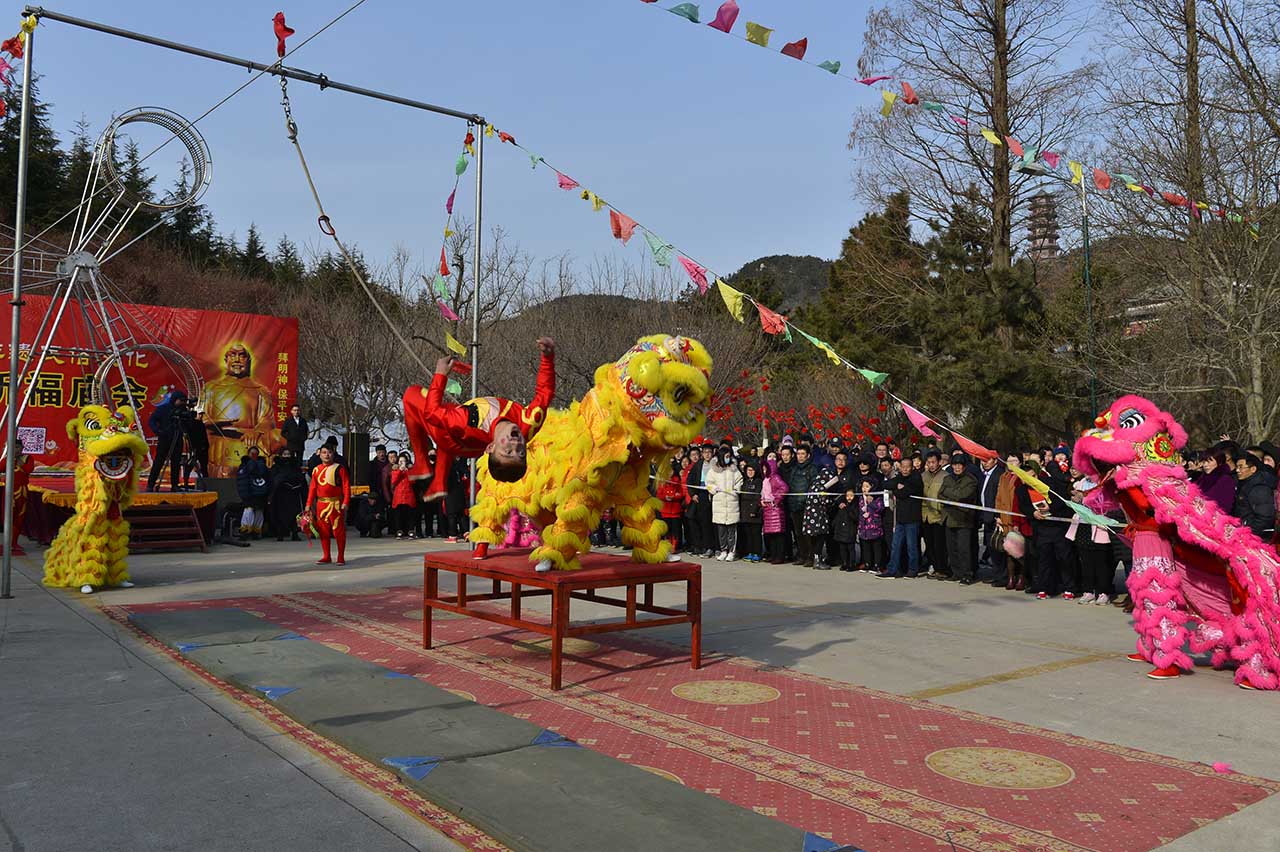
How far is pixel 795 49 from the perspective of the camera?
661cm

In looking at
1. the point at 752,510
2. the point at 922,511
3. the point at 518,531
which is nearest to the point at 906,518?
the point at 922,511

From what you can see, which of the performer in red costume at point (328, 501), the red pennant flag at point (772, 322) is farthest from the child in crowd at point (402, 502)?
the red pennant flag at point (772, 322)

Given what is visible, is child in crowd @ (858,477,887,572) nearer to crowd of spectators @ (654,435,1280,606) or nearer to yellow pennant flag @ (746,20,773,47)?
crowd of spectators @ (654,435,1280,606)

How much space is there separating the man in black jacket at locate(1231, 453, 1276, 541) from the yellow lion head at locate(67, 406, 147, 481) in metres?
10.1

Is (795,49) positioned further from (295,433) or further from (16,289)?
(295,433)

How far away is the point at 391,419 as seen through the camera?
28484 mm

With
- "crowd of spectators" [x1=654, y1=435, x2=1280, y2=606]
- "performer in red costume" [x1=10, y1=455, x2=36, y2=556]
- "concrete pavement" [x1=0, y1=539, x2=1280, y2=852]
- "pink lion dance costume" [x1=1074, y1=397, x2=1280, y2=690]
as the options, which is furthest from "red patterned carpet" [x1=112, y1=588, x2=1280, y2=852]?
"performer in red costume" [x1=10, y1=455, x2=36, y2=556]

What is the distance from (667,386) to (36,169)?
30.6 metres

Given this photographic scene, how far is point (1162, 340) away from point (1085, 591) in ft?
19.8

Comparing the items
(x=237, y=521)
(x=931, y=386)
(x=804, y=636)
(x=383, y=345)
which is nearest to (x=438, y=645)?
(x=804, y=636)

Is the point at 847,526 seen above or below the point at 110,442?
below

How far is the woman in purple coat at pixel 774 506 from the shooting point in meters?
12.9

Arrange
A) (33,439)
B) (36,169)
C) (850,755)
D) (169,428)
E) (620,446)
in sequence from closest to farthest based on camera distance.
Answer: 1. (850,755)
2. (620,446)
3. (169,428)
4. (33,439)
5. (36,169)

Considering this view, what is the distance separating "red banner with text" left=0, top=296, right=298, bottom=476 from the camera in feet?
59.0
